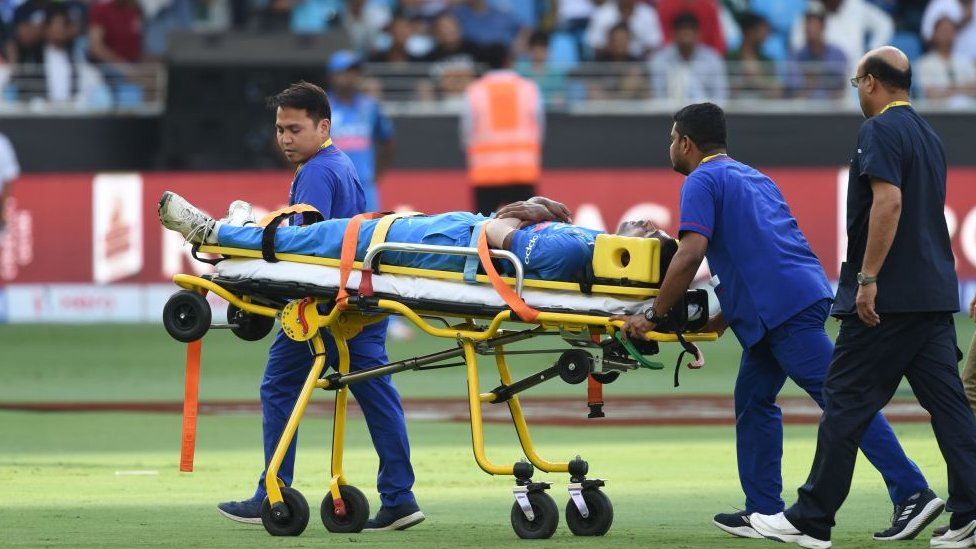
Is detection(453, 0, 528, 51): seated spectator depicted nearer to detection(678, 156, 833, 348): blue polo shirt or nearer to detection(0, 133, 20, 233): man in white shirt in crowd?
detection(0, 133, 20, 233): man in white shirt in crowd

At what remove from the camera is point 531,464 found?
8.05 meters

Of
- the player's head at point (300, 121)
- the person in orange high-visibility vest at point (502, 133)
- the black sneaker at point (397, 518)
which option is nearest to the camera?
the black sneaker at point (397, 518)

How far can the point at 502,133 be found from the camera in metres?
19.0

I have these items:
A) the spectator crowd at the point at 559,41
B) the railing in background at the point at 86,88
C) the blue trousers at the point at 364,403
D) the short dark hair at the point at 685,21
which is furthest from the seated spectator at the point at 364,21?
the blue trousers at the point at 364,403

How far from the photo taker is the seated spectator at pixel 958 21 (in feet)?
76.2

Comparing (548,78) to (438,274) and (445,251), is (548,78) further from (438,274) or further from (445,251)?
(445,251)

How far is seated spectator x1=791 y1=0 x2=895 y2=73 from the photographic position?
23.3 metres

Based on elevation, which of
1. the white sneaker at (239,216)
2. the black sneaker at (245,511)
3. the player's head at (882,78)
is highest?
the player's head at (882,78)

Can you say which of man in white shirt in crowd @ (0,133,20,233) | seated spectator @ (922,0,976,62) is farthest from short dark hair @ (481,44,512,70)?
seated spectator @ (922,0,976,62)

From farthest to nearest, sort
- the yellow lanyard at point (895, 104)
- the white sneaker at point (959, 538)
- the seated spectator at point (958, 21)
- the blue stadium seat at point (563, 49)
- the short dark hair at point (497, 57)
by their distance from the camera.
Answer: the seated spectator at point (958, 21) → the blue stadium seat at point (563, 49) → the short dark hair at point (497, 57) → the white sneaker at point (959, 538) → the yellow lanyard at point (895, 104)

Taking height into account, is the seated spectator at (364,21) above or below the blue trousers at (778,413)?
above

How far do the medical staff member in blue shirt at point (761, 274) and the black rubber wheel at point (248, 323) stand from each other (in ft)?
6.38

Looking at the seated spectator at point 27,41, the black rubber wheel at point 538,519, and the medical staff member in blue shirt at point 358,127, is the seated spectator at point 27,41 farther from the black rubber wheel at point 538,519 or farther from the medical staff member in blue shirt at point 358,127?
the black rubber wheel at point 538,519

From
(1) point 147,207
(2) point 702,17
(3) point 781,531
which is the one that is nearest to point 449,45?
(2) point 702,17
